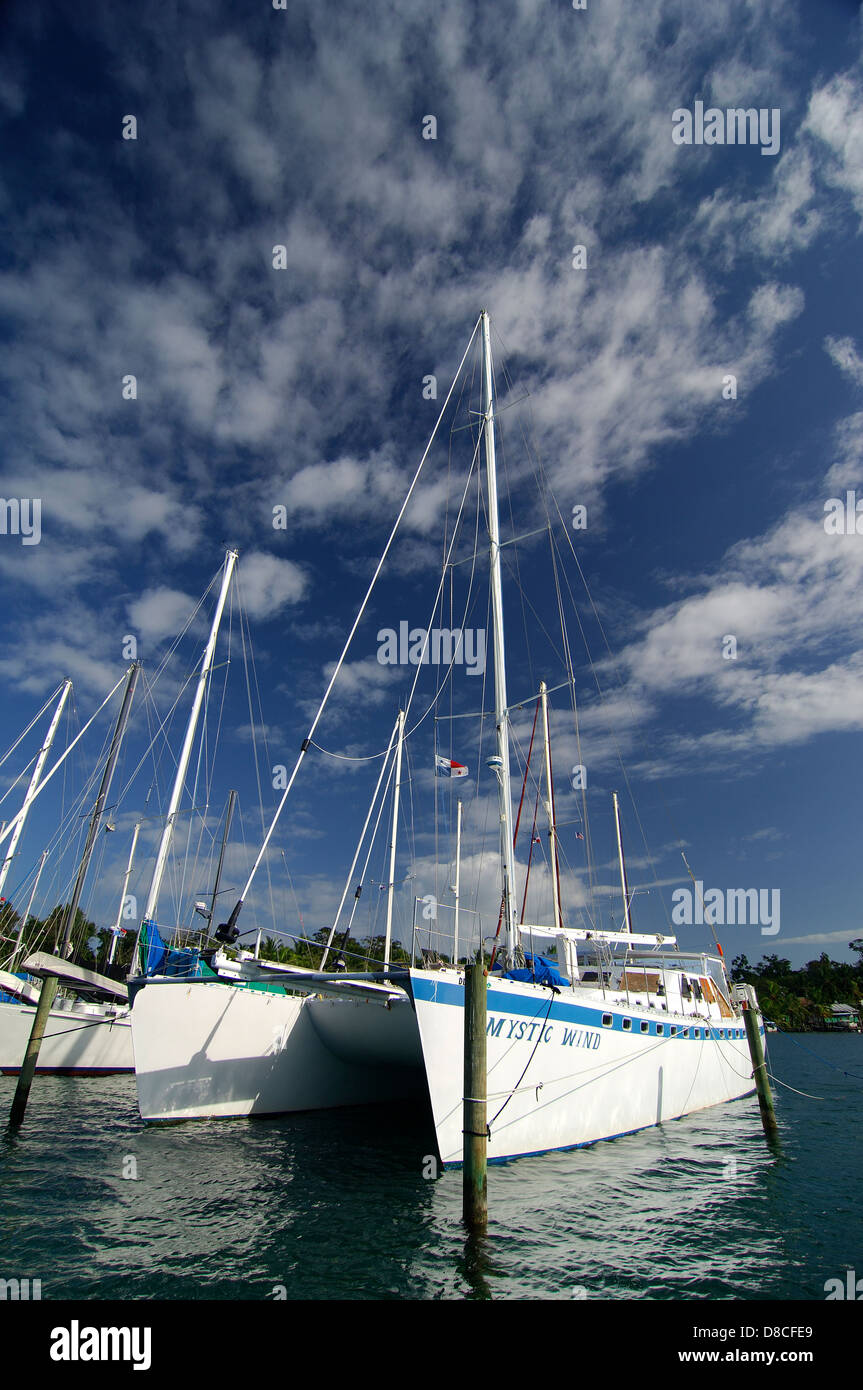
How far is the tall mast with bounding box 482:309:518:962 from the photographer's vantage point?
15.5 meters

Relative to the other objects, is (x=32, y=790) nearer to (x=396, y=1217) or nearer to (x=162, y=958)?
(x=162, y=958)

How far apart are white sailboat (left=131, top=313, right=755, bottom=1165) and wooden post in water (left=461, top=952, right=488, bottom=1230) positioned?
221 centimetres

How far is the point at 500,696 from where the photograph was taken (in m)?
17.3

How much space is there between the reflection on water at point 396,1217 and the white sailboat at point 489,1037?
0.96 m

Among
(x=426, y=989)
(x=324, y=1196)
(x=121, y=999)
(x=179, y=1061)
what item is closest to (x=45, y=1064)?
(x=121, y=999)

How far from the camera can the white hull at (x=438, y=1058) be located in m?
12.5

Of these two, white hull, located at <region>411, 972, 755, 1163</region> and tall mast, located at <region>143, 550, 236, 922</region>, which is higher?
tall mast, located at <region>143, 550, 236, 922</region>

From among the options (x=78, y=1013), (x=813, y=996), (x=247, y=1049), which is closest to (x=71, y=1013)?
(x=78, y=1013)

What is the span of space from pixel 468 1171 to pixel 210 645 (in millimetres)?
20249

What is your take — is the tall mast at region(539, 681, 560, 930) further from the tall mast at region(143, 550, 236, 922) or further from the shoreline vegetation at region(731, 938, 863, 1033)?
the shoreline vegetation at region(731, 938, 863, 1033)

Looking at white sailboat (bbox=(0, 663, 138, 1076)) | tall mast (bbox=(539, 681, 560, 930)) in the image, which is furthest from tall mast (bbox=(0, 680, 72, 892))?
tall mast (bbox=(539, 681, 560, 930))

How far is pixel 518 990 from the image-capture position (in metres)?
13.4

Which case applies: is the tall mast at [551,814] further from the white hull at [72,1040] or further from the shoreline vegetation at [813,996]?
the shoreline vegetation at [813,996]
